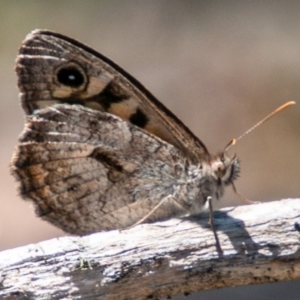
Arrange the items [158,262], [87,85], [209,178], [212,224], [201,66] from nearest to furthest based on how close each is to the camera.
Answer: [158,262] → [212,224] → [209,178] → [87,85] → [201,66]

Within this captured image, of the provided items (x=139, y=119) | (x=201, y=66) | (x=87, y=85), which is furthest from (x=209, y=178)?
(x=201, y=66)

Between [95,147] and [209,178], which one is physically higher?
[95,147]

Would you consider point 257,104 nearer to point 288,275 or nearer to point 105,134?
point 105,134

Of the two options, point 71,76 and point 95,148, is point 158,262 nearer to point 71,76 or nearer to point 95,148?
point 95,148

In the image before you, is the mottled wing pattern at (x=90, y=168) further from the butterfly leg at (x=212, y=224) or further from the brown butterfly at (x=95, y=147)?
the butterfly leg at (x=212, y=224)

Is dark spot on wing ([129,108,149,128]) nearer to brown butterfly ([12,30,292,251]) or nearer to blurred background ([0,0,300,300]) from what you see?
brown butterfly ([12,30,292,251])

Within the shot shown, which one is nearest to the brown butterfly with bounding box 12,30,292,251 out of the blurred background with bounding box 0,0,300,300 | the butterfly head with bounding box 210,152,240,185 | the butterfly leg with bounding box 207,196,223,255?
the butterfly head with bounding box 210,152,240,185

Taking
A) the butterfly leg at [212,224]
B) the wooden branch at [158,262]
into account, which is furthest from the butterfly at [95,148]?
the wooden branch at [158,262]
